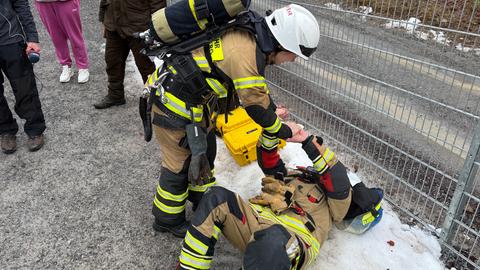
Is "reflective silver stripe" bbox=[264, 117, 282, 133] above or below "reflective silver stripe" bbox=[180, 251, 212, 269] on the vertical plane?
above

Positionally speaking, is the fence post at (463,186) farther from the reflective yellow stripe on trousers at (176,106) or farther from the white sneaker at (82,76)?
the white sneaker at (82,76)

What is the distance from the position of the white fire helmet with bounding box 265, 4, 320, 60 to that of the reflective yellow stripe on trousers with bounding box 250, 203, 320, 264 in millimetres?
1085

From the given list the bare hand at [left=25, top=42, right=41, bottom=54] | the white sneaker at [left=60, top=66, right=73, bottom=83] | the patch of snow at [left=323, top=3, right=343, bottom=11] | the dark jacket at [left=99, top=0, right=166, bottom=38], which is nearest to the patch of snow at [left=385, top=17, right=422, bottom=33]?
the patch of snow at [left=323, top=3, right=343, bottom=11]

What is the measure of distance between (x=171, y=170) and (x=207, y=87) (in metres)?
0.70

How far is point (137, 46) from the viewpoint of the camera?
4.52m

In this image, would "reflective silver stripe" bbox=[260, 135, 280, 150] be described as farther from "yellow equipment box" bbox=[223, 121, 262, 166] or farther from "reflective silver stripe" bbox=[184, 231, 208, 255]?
"reflective silver stripe" bbox=[184, 231, 208, 255]

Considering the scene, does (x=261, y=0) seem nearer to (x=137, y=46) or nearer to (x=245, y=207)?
(x=137, y=46)

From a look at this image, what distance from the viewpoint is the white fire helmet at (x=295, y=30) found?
99.2 inches

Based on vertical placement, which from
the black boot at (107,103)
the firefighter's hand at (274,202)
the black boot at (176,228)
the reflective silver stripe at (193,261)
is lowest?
the black boot at (176,228)

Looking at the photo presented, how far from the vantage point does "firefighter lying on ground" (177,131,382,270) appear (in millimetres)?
2285

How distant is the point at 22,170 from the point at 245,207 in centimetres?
272

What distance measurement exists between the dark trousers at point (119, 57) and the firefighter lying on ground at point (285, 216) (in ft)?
7.30

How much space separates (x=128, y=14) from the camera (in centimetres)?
431

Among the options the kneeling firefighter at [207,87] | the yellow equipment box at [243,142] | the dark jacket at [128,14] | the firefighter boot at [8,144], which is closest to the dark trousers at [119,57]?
the dark jacket at [128,14]
